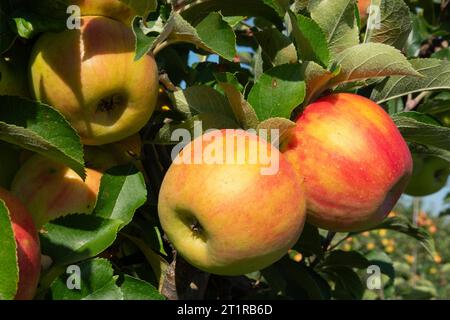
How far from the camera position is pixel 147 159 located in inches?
47.2

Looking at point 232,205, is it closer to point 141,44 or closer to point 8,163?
point 141,44

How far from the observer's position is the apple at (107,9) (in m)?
1.04

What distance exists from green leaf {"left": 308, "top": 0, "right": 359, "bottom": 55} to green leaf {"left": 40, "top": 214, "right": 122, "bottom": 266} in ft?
1.70

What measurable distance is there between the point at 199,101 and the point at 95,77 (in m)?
0.19

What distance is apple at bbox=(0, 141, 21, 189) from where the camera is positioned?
108cm

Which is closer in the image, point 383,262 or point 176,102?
point 176,102

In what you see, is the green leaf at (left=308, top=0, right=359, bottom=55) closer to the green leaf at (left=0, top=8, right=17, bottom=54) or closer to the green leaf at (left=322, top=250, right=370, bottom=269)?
the green leaf at (left=0, top=8, right=17, bottom=54)

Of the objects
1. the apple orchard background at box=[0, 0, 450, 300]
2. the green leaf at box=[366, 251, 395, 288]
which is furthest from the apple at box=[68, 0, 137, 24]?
the green leaf at box=[366, 251, 395, 288]

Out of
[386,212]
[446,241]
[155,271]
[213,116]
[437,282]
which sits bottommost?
[446,241]

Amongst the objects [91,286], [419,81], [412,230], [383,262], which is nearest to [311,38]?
[419,81]

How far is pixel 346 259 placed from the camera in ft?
5.65

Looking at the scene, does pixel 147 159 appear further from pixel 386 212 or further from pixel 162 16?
pixel 386 212
